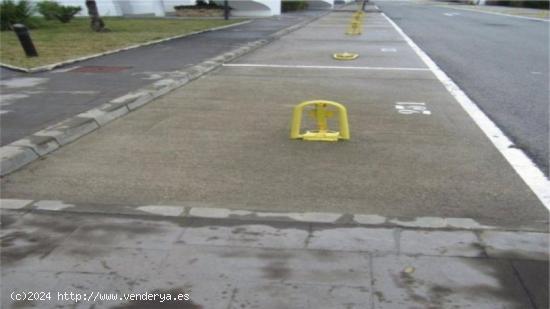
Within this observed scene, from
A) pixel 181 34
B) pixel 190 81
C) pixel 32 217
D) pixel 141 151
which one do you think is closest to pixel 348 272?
pixel 32 217

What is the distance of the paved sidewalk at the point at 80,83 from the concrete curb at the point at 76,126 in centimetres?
35

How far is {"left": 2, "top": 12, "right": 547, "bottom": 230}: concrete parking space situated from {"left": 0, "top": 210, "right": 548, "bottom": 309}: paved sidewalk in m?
0.46

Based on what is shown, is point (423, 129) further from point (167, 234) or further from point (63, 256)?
point (63, 256)

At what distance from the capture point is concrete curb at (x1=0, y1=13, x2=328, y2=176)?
18.9ft

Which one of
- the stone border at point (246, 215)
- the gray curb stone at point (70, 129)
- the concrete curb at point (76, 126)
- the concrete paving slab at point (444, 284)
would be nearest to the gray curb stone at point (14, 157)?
the concrete curb at point (76, 126)

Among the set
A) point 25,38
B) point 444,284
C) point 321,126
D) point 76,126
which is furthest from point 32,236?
point 25,38

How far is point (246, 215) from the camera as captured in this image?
4.42 metres

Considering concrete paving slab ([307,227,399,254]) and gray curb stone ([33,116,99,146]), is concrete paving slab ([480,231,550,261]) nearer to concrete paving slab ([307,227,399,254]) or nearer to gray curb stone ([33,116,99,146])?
concrete paving slab ([307,227,399,254])

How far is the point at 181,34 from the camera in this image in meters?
20.7

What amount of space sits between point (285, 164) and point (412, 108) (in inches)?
138

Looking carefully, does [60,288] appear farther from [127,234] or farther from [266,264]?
[266,264]

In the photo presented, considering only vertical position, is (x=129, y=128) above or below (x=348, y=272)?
below

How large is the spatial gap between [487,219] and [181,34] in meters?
18.3

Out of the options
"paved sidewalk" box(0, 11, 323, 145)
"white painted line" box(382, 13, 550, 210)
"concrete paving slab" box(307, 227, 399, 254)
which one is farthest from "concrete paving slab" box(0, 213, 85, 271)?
"white painted line" box(382, 13, 550, 210)
